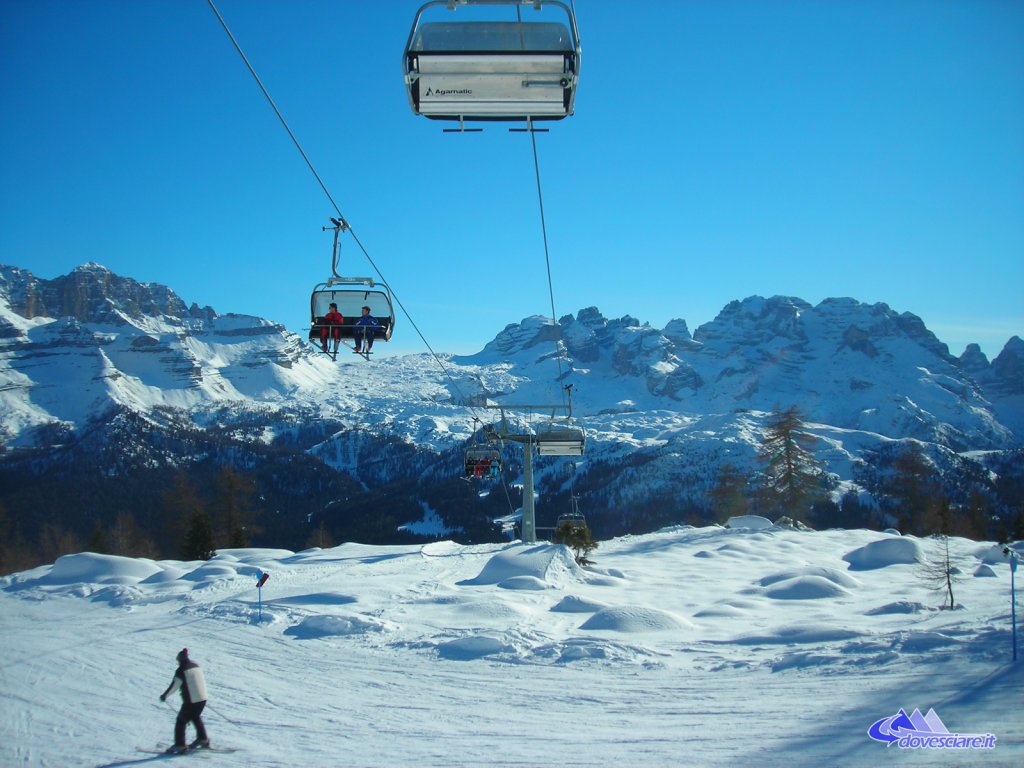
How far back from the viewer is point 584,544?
32.0 metres

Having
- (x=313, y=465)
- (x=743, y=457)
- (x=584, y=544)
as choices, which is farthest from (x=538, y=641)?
(x=313, y=465)

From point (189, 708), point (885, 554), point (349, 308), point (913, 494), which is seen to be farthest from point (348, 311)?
point (913, 494)

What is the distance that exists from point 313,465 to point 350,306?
171 meters

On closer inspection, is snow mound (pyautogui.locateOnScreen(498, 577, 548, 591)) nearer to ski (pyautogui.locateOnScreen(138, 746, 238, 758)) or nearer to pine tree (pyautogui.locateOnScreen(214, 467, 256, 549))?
ski (pyautogui.locateOnScreen(138, 746, 238, 758))

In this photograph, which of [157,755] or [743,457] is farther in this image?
[743,457]

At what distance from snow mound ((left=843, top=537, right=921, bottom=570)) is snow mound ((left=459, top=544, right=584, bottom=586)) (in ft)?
42.4

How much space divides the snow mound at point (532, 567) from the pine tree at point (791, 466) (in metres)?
28.5

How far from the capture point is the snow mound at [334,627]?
57.9ft

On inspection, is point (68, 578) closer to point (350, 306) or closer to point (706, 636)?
point (350, 306)

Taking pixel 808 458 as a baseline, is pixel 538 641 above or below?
below

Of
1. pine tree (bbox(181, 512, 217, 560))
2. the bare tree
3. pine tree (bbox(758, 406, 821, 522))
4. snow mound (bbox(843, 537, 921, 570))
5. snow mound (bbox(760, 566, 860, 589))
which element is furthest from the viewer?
pine tree (bbox(758, 406, 821, 522))

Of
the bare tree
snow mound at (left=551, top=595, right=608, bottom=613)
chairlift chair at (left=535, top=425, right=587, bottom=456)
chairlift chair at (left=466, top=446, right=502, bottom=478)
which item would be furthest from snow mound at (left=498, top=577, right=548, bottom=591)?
the bare tree

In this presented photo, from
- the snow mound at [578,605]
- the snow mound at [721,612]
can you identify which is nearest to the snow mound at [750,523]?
the snow mound at [721,612]
